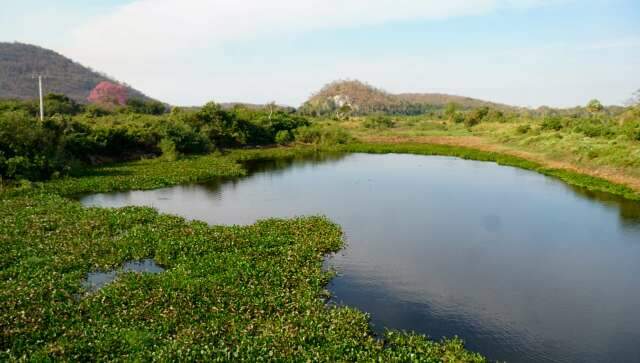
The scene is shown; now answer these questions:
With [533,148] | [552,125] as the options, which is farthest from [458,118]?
[533,148]

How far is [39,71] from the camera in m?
155

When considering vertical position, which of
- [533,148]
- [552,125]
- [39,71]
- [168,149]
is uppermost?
[39,71]

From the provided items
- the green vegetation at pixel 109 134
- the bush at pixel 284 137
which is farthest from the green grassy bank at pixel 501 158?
the green vegetation at pixel 109 134

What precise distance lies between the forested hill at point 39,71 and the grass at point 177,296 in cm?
11744

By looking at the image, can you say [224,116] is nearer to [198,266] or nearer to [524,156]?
[524,156]

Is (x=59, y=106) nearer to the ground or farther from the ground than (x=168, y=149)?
farther from the ground

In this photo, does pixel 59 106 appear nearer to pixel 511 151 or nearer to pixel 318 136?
pixel 318 136

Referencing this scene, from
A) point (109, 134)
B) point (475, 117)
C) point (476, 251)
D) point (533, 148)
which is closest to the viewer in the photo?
point (476, 251)

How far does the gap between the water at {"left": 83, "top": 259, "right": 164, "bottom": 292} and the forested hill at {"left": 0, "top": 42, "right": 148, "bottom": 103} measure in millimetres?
120715

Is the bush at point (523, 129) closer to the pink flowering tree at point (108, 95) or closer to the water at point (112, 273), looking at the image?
the water at point (112, 273)

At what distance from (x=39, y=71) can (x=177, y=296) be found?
6595 inches

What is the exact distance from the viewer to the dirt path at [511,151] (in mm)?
43316

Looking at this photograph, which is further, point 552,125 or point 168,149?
point 552,125

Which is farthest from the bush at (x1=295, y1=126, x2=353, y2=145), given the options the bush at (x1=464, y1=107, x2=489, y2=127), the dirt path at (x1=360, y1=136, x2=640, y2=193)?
the bush at (x1=464, y1=107, x2=489, y2=127)
